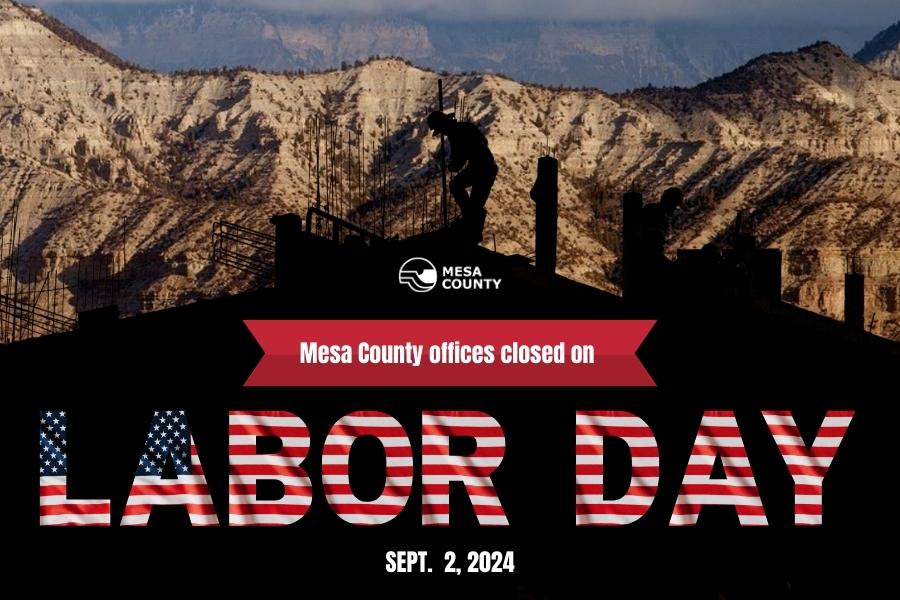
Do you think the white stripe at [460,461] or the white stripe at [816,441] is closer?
the white stripe at [460,461]

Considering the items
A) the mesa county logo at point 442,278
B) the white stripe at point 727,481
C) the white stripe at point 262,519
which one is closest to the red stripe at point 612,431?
the white stripe at point 727,481

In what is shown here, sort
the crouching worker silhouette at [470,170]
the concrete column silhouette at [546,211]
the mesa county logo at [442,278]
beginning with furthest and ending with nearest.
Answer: the concrete column silhouette at [546,211] → the crouching worker silhouette at [470,170] → the mesa county logo at [442,278]

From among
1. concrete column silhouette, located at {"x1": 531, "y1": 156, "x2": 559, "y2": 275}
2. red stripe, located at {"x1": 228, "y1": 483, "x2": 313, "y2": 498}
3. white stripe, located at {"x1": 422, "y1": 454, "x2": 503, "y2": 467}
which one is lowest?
red stripe, located at {"x1": 228, "y1": 483, "x2": 313, "y2": 498}

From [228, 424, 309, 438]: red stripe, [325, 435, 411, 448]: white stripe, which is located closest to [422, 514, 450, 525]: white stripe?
[325, 435, 411, 448]: white stripe

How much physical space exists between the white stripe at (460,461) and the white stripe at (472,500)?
0.52 metres

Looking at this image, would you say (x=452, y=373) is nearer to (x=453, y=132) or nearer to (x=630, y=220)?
(x=453, y=132)

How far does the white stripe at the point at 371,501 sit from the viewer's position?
3550cm

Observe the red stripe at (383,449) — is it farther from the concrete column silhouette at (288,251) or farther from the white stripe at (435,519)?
the concrete column silhouette at (288,251)

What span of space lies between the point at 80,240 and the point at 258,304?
163657mm

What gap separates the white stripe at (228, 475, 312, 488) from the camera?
1393 inches

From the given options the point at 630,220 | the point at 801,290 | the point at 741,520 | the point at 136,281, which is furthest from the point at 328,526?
the point at 136,281

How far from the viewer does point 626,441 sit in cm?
3584

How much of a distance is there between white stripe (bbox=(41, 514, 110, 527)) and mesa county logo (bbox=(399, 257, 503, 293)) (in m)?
5.88

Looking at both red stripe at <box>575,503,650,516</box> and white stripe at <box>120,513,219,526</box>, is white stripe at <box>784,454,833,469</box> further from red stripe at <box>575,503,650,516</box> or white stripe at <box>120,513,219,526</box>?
white stripe at <box>120,513,219,526</box>
